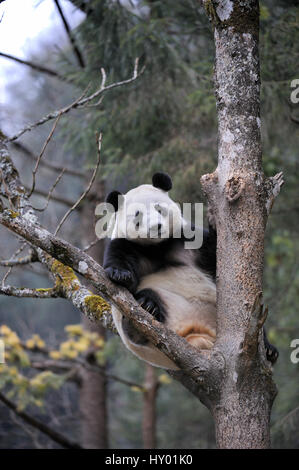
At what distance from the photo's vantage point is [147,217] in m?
2.97

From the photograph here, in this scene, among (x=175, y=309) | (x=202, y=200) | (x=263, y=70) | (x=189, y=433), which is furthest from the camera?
(x=189, y=433)

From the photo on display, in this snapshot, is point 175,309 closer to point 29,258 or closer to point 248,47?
point 29,258

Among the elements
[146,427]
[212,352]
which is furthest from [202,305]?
[146,427]

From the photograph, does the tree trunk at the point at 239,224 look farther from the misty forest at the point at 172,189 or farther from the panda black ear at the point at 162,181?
the panda black ear at the point at 162,181

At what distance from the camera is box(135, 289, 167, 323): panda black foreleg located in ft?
9.05

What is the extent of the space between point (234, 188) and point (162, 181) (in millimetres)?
936

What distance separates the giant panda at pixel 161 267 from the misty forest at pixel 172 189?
0.06m

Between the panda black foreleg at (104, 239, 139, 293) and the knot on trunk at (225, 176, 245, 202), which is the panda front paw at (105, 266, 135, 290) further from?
the knot on trunk at (225, 176, 245, 202)

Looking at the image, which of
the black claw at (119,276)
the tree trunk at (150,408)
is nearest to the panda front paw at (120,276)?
the black claw at (119,276)

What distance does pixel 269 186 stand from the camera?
2391 millimetres

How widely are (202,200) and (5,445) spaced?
6.03 metres

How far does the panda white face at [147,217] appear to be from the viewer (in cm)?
297

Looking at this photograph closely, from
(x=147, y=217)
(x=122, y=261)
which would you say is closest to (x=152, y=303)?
(x=122, y=261)

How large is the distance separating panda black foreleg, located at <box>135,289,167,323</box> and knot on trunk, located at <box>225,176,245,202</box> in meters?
0.81
